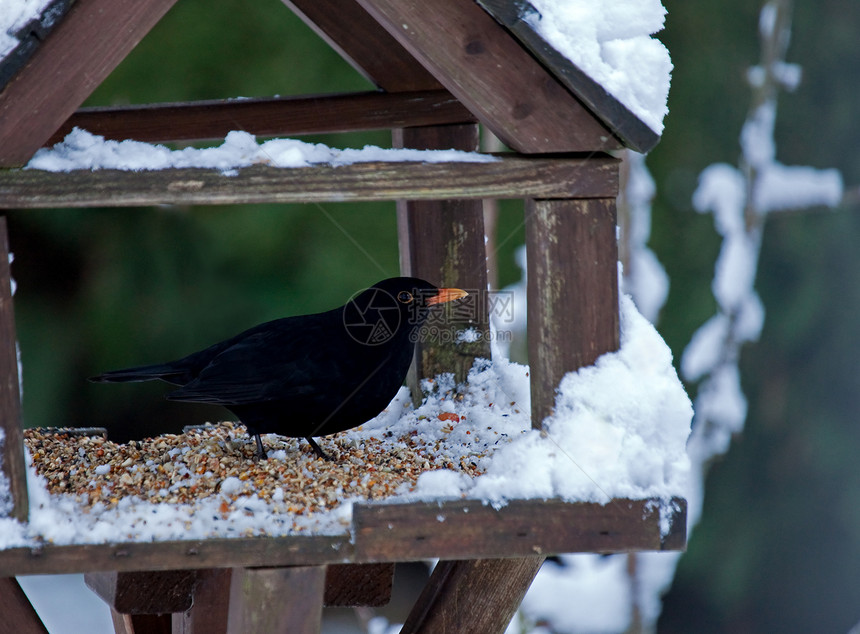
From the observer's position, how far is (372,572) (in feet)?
10.0

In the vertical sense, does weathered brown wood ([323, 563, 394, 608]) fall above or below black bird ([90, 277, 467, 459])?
below

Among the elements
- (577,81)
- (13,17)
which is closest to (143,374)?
(13,17)

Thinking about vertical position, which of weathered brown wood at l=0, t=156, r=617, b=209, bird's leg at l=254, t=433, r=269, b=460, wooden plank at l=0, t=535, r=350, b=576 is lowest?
wooden plank at l=0, t=535, r=350, b=576

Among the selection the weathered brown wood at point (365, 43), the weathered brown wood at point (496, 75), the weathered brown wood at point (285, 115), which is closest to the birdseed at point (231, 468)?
the weathered brown wood at point (496, 75)

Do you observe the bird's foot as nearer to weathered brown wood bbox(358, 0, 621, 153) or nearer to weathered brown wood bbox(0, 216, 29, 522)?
weathered brown wood bbox(0, 216, 29, 522)

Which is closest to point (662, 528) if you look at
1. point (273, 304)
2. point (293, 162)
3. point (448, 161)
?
point (448, 161)

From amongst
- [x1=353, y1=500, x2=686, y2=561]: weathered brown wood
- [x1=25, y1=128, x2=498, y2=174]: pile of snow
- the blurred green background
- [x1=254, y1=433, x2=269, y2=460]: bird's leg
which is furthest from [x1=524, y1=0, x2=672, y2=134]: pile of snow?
the blurred green background

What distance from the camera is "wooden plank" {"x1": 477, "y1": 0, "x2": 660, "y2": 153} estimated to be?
1.93 meters

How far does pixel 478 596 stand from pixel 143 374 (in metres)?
1.09

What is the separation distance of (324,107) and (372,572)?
1408mm

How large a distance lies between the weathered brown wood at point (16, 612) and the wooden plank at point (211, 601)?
1.63 feet

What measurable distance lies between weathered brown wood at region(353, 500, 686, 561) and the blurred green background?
2.96 meters

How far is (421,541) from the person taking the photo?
198 cm

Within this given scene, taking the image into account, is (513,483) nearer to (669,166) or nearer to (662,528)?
(662,528)
